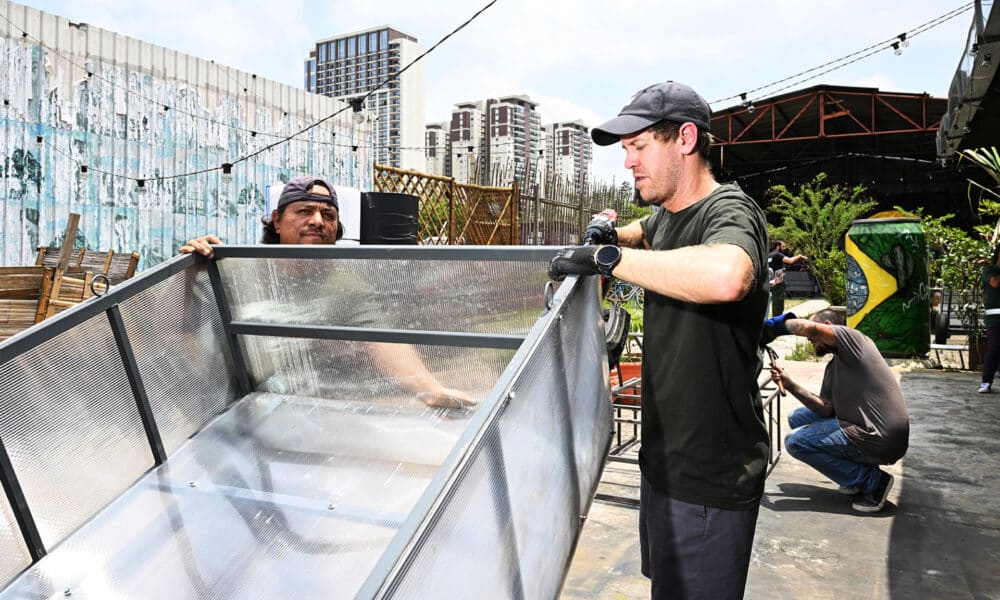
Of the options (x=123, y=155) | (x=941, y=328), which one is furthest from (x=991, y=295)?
(x=123, y=155)

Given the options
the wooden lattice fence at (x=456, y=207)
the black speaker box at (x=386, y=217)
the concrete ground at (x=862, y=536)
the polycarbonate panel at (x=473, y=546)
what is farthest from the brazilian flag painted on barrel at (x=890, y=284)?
the polycarbonate panel at (x=473, y=546)

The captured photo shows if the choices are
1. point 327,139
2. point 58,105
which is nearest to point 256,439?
point 58,105

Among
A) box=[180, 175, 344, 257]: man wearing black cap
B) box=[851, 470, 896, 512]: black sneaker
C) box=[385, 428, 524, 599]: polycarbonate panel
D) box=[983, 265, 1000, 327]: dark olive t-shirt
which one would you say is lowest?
box=[851, 470, 896, 512]: black sneaker

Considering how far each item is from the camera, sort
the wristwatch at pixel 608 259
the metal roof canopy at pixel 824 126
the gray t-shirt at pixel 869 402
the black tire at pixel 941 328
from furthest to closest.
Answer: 1. the metal roof canopy at pixel 824 126
2. the black tire at pixel 941 328
3. the gray t-shirt at pixel 869 402
4. the wristwatch at pixel 608 259

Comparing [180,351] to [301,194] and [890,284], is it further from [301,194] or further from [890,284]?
[890,284]

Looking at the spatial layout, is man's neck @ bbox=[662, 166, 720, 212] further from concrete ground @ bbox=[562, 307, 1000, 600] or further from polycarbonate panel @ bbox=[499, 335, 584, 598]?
concrete ground @ bbox=[562, 307, 1000, 600]

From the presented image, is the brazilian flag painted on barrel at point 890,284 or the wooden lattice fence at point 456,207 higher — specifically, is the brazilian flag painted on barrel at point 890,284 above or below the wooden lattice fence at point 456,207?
below

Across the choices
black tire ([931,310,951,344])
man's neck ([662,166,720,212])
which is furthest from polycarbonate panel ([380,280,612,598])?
black tire ([931,310,951,344])

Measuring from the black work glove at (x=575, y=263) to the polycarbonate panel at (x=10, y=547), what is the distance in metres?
1.46

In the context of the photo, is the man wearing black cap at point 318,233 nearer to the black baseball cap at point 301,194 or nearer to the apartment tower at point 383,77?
the black baseball cap at point 301,194

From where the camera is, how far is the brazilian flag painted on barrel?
752cm

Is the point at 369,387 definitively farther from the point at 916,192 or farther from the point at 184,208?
the point at 916,192

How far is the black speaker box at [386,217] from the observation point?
14.3 ft

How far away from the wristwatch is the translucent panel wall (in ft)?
0.28
